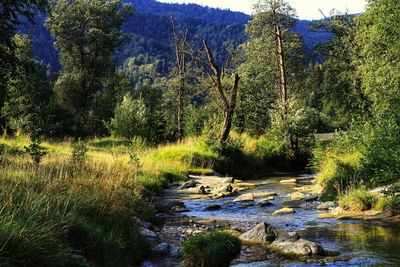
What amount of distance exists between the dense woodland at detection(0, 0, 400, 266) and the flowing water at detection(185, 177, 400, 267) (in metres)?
1.38

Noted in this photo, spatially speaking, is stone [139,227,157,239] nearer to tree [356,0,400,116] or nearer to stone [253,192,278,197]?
stone [253,192,278,197]

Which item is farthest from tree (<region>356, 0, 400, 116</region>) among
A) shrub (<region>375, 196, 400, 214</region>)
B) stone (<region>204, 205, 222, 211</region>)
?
stone (<region>204, 205, 222, 211</region>)

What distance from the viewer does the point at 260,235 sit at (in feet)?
29.5

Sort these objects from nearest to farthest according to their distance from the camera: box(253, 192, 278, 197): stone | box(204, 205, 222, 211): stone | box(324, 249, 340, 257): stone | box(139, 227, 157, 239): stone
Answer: box(324, 249, 340, 257): stone
box(139, 227, 157, 239): stone
box(204, 205, 222, 211): stone
box(253, 192, 278, 197): stone

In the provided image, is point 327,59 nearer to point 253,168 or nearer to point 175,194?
point 253,168

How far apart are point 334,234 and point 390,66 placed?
1919cm

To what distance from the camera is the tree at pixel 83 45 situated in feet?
141

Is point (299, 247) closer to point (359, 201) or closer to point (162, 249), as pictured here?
point (162, 249)

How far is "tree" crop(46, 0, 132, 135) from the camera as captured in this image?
42938 millimetres

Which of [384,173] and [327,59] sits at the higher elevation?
[327,59]

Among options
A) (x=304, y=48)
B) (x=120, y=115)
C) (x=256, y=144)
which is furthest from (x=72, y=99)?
(x=304, y=48)

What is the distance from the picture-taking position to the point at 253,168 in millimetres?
23422

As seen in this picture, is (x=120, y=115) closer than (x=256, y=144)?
No

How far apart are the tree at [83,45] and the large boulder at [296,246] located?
35414mm
